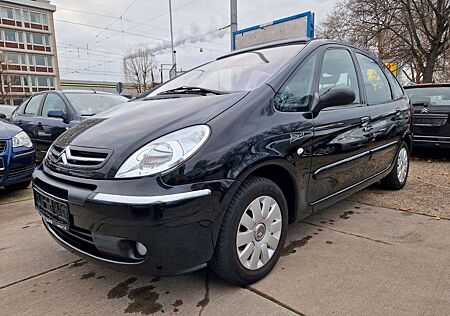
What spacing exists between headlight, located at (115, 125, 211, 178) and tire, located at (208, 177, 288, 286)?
1.29 ft

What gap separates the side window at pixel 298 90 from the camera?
2.28 meters

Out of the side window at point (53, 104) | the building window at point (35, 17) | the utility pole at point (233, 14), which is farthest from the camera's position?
the building window at point (35, 17)

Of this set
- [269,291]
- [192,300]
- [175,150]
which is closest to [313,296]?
[269,291]

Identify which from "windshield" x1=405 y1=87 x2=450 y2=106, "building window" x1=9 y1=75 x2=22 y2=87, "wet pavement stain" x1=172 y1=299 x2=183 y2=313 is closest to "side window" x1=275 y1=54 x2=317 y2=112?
"wet pavement stain" x1=172 y1=299 x2=183 y2=313

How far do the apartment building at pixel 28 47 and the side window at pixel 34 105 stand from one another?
40.0 meters

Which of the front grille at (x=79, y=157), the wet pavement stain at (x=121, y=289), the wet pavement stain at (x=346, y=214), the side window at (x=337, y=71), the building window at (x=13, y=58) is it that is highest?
the building window at (x=13, y=58)

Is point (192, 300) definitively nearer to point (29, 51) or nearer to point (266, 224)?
point (266, 224)

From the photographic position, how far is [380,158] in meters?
3.36

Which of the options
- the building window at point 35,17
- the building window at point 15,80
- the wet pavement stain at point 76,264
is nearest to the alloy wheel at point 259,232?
the wet pavement stain at point 76,264

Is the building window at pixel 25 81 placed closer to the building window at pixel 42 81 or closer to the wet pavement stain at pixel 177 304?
the building window at pixel 42 81

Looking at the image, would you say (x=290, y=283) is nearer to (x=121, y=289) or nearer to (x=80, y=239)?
(x=121, y=289)

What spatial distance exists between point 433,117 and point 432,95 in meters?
0.51

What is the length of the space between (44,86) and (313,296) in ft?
173

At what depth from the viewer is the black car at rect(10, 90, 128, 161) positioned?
5.60 m
